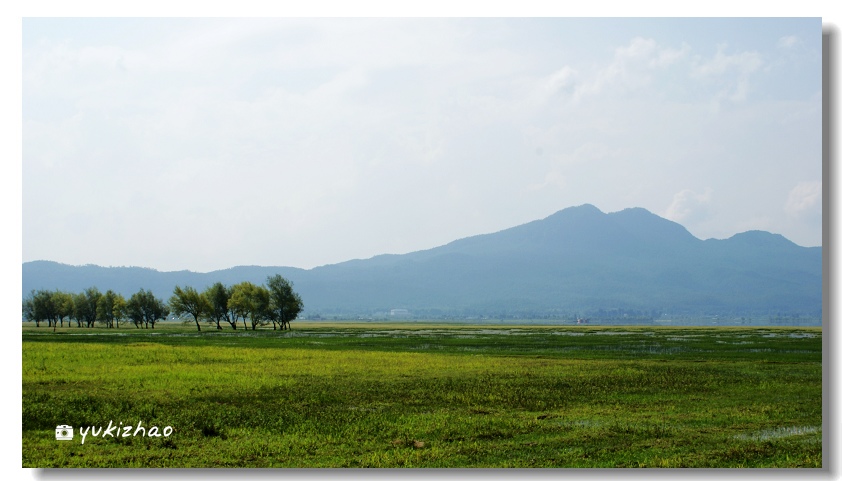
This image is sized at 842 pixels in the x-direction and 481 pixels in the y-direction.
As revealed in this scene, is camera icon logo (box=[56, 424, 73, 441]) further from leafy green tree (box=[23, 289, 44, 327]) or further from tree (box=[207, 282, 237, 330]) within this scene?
tree (box=[207, 282, 237, 330])

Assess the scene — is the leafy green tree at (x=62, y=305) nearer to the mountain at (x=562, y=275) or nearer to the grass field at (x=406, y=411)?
the mountain at (x=562, y=275)

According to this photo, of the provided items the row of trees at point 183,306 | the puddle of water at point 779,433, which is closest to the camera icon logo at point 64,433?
the row of trees at point 183,306

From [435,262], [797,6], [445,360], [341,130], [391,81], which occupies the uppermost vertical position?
[797,6]

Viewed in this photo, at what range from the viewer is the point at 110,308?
24.2 metres

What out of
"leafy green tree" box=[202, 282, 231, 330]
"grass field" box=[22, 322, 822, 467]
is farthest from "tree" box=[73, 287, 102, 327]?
"leafy green tree" box=[202, 282, 231, 330]

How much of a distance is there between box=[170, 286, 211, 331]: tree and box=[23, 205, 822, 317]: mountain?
2.33ft

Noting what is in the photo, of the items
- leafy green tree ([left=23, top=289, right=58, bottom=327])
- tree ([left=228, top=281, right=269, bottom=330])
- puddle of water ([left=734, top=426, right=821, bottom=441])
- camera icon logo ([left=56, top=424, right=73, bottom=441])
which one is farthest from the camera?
tree ([left=228, top=281, right=269, bottom=330])

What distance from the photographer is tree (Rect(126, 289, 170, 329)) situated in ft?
70.2

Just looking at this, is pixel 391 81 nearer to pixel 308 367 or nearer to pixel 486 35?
pixel 486 35

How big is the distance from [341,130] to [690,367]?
1591 centimetres

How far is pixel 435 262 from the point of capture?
69.2ft

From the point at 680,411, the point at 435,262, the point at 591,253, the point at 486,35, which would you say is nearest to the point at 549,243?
the point at 435,262

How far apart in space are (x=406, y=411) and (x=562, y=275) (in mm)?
15880

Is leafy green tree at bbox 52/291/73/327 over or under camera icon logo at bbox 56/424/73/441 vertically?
over
